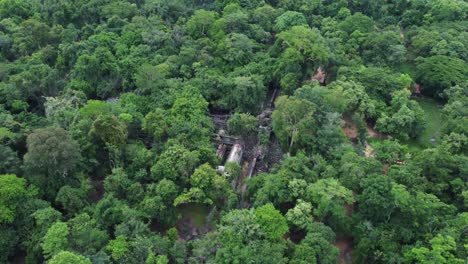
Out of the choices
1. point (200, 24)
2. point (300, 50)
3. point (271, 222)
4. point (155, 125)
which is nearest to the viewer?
point (271, 222)

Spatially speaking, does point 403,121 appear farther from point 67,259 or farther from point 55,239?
point 55,239

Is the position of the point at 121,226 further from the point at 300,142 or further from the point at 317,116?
the point at 317,116

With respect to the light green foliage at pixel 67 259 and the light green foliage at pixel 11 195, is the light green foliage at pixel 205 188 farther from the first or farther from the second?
the light green foliage at pixel 11 195

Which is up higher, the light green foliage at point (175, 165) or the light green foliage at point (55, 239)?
the light green foliage at point (175, 165)

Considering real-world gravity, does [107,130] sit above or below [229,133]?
above

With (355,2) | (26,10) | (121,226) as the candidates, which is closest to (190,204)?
(121,226)

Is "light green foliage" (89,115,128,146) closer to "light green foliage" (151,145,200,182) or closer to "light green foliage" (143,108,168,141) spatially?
"light green foliage" (143,108,168,141)

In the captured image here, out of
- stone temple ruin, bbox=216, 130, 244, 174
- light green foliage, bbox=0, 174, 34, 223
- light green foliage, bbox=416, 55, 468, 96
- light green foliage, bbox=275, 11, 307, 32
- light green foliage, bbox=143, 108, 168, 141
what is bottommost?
stone temple ruin, bbox=216, 130, 244, 174

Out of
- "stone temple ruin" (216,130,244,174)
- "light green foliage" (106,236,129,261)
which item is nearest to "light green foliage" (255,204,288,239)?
"stone temple ruin" (216,130,244,174)

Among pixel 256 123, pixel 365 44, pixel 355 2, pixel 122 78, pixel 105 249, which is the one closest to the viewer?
pixel 105 249

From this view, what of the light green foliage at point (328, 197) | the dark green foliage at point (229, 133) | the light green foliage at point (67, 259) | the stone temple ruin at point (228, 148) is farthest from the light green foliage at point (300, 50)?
the light green foliage at point (67, 259)

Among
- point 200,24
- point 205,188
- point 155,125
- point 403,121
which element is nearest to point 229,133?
point 155,125
